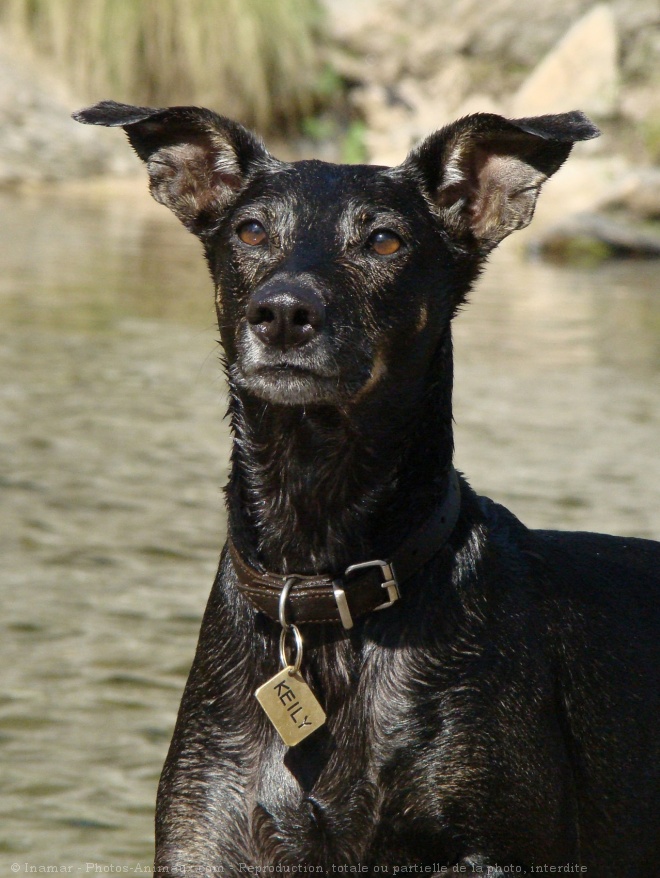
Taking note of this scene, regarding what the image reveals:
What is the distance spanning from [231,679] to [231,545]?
0.35 metres

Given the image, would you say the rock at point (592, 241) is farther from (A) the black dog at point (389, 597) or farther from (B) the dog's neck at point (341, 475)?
(B) the dog's neck at point (341, 475)

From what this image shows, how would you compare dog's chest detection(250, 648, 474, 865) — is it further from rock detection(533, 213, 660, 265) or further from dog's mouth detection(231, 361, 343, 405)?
rock detection(533, 213, 660, 265)

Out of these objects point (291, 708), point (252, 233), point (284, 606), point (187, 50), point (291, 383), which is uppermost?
point (187, 50)

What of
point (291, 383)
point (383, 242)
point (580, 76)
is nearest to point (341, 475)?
point (291, 383)

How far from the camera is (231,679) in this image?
11.6 feet

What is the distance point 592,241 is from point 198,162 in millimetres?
14034

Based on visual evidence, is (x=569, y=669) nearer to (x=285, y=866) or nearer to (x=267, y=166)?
(x=285, y=866)

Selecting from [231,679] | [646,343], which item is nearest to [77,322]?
[646,343]

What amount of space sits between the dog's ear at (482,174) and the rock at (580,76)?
19.2m

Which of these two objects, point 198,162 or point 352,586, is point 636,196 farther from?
point 352,586

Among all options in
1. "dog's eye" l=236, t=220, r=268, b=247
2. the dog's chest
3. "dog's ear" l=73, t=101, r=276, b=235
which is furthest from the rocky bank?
the dog's chest

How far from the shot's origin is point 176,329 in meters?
11.9

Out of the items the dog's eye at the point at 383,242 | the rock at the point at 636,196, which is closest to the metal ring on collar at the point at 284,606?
the dog's eye at the point at 383,242

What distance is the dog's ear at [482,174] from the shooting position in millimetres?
3945
